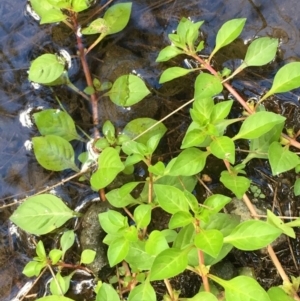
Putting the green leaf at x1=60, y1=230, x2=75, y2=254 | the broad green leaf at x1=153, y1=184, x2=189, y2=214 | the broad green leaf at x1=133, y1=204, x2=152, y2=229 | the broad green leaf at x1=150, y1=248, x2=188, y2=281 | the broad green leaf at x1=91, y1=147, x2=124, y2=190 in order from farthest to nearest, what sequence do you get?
the green leaf at x1=60, y1=230, x2=75, y2=254, the broad green leaf at x1=91, y1=147, x2=124, y2=190, the broad green leaf at x1=133, y1=204, x2=152, y2=229, the broad green leaf at x1=153, y1=184, x2=189, y2=214, the broad green leaf at x1=150, y1=248, x2=188, y2=281

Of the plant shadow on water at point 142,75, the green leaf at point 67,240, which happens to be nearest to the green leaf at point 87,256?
the green leaf at point 67,240

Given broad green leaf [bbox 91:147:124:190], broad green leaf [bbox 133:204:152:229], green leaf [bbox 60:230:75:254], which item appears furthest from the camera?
green leaf [bbox 60:230:75:254]

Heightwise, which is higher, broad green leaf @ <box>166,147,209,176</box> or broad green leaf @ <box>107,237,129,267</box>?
broad green leaf @ <box>166,147,209,176</box>

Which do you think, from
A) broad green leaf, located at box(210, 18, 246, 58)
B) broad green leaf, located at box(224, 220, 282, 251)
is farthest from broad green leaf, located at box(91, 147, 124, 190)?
broad green leaf, located at box(210, 18, 246, 58)

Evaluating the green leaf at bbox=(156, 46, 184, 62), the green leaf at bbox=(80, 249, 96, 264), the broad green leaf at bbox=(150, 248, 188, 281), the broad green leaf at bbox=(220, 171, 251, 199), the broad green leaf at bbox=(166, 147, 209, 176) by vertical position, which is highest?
the green leaf at bbox=(156, 46, 184, 62)

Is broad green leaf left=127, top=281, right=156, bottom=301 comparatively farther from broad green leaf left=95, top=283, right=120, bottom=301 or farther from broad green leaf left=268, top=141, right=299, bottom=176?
broad green leaf left=268, top=141, right=299, bottom=176

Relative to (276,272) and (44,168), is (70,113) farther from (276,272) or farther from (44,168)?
(276,272)

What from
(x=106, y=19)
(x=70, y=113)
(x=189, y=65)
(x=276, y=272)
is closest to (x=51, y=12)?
(x=106, y=19)

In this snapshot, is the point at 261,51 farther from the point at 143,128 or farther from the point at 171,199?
the point at 171,199

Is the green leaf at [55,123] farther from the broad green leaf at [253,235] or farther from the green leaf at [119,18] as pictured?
the broad green leaf at [253,235]
